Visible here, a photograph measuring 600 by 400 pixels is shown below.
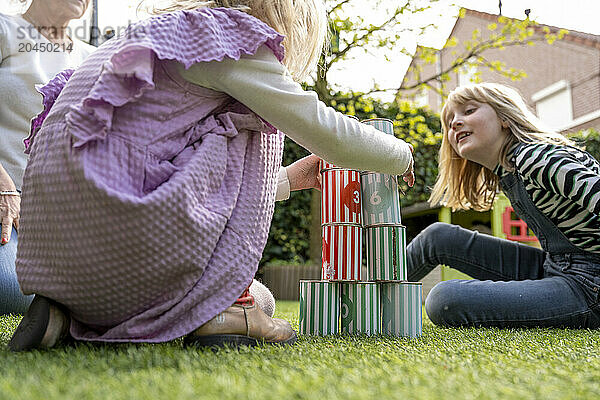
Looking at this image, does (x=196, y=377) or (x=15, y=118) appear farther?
(x=15, y=118)

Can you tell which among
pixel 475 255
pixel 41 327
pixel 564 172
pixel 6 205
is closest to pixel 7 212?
pixel 6 205

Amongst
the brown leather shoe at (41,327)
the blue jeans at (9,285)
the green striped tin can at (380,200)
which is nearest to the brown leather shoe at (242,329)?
the brown leather shoe at (41,327)

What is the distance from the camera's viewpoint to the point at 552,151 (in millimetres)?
1842

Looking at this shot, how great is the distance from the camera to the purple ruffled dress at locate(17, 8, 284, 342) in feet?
Result: 3.33

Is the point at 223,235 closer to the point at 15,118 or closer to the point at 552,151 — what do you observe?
the point at 552,151

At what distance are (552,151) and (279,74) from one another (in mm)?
1148

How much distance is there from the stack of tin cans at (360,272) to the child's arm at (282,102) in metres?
0.33

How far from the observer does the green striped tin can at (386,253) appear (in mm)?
1516

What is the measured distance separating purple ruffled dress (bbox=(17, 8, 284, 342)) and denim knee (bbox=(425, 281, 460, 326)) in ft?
3.37

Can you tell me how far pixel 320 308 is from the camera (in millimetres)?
1525

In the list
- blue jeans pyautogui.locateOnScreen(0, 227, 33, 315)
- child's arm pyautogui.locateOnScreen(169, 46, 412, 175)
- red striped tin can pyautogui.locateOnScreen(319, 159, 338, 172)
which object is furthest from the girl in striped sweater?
blue jeans pyautogui.locateOnScreen(0, 227, 33, 315)

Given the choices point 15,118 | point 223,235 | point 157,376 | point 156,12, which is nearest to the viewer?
point 157,376

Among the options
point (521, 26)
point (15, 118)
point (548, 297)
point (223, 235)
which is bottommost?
point (548, 297)

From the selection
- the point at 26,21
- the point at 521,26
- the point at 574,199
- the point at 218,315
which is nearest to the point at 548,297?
the point at 574,199
